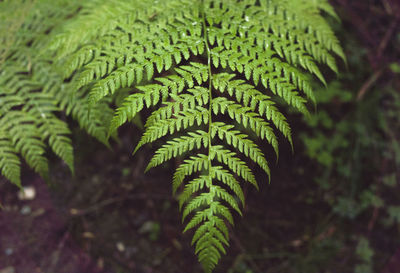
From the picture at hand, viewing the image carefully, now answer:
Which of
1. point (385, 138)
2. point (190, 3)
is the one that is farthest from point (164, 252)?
point (385, 138)

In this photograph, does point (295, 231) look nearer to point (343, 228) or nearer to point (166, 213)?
point (343, 228)

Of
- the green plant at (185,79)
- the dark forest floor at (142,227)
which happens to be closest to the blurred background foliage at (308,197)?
the dark forest floor at (142,227)

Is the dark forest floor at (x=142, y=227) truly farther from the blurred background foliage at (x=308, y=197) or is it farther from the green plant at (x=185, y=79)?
the green plant at (x=185, y=79)

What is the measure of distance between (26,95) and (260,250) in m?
2.30

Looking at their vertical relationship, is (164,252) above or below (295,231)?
below

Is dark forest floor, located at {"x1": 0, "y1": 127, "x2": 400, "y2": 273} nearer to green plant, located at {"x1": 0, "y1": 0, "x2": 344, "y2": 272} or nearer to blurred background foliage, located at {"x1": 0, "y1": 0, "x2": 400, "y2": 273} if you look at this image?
blurred background foliage, located at {"x1": 0, "y1": 0, "x2": 400, "y2": 273}

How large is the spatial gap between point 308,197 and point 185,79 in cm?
223

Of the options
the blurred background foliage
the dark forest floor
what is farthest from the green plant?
the blurred background foliage

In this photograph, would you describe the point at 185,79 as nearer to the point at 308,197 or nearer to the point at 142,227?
the point at 142,227

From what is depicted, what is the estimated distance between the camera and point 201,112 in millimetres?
1380

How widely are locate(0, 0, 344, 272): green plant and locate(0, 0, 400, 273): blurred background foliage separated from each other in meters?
0.96

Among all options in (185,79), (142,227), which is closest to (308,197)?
(142,227)

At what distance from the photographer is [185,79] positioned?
1414mm

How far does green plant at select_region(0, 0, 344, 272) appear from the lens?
4.33 ft
